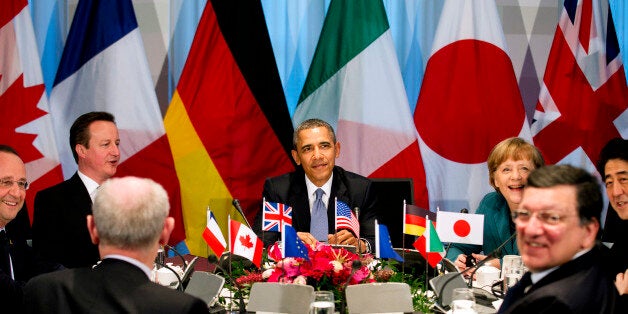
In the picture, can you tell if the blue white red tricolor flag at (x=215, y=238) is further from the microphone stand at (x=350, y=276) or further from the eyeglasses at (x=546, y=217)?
the eyeglasses at (x=546, y=217)

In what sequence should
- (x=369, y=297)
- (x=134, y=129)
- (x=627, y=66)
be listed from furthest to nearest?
(x=627, y=66) → (x=134, y=129) → (x=369, y=297)

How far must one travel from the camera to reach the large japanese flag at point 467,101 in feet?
19.2

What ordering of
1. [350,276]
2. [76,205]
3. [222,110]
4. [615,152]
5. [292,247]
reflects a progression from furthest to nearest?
[222,110]
[76,205]
[615,152]
[292,247]
[350,276]

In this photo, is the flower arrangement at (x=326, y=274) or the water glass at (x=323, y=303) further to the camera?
the flower arrangement at (x=326, y=274)

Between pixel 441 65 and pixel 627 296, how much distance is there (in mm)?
3135

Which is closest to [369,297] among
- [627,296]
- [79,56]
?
[627,296]

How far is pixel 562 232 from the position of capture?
2080 millimetres

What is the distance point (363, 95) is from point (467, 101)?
0.81 metres

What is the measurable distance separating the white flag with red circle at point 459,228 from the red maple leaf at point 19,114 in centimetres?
335

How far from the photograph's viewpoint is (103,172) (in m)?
4.59

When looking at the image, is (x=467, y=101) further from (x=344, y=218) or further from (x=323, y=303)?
(x=323, y=303)

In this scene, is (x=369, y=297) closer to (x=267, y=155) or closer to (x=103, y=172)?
(x=103, y=172)

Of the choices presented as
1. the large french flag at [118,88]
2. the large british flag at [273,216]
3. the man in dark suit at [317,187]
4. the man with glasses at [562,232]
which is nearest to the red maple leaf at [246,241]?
the large british flag at [273,216]

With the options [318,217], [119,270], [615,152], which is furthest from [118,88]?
[119,270]
